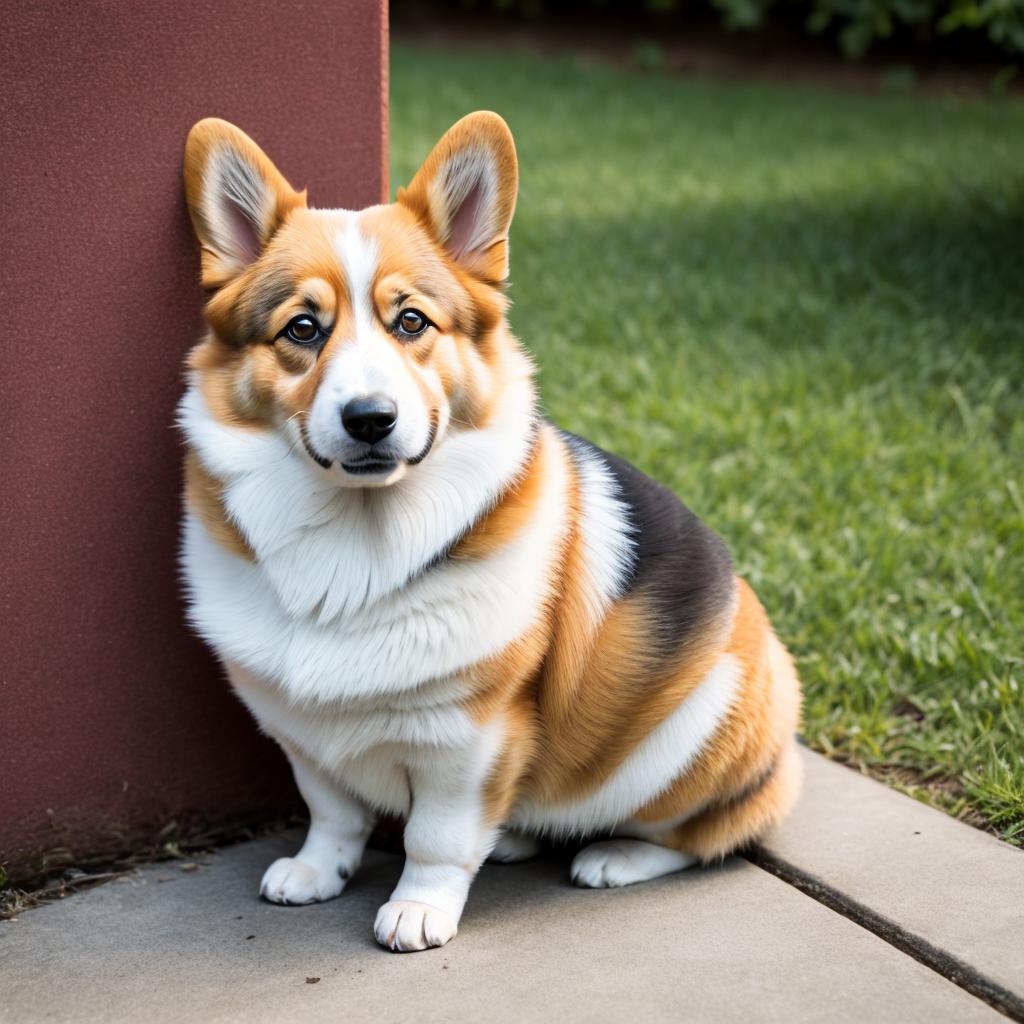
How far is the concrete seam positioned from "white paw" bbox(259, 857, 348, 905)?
1.02 m

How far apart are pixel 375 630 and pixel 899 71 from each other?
13.7 meters

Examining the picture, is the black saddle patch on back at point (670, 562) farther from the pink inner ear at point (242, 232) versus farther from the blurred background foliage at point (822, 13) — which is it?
the blurred background foliage at point (822, 13)

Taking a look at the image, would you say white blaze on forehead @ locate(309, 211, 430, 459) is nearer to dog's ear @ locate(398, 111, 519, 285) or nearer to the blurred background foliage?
dog's ear @ locate(398, 111, 519, 285)

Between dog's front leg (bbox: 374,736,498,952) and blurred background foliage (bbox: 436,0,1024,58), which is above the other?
blurred background foliage (bbox: 436,0,1024,58)

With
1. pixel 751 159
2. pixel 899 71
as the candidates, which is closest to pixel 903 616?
pixel 751 159

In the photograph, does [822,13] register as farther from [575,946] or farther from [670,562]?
[575,946]

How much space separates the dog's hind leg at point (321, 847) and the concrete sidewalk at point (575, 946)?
4cm

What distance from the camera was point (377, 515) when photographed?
106 inches

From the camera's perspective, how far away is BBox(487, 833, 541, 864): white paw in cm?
321

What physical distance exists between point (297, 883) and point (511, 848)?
0.55m

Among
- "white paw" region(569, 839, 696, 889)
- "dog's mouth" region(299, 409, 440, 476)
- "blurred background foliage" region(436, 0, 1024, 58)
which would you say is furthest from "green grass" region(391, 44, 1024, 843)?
"dog's mouth" region(299, 409, 440, 476)

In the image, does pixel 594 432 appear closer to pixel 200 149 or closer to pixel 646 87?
pixel 200 149

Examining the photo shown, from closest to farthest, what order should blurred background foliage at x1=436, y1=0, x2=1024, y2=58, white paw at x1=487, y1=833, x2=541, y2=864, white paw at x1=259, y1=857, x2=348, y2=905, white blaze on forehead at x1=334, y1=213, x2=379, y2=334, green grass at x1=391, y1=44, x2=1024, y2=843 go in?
1. white blaze on forehead at x1=334, y1=213, x2=379, y2=334
2. white paw at x1=259, y1=857, x2=348, y2=905
3. white paw at x1=487, y1=833, x2=541, y2=864
4. green grass at x1=391, y1=44, x2=1024, y2=843
5. blurred background foliage at x1=436, y1=0, x2=1024, y2=58

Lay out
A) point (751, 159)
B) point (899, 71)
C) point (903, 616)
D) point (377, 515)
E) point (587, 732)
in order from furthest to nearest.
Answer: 1. point (899, 71)
2. point (751, 159)
3. point (903, 616)
4. point (587, 732)
5. point (377, 515)
